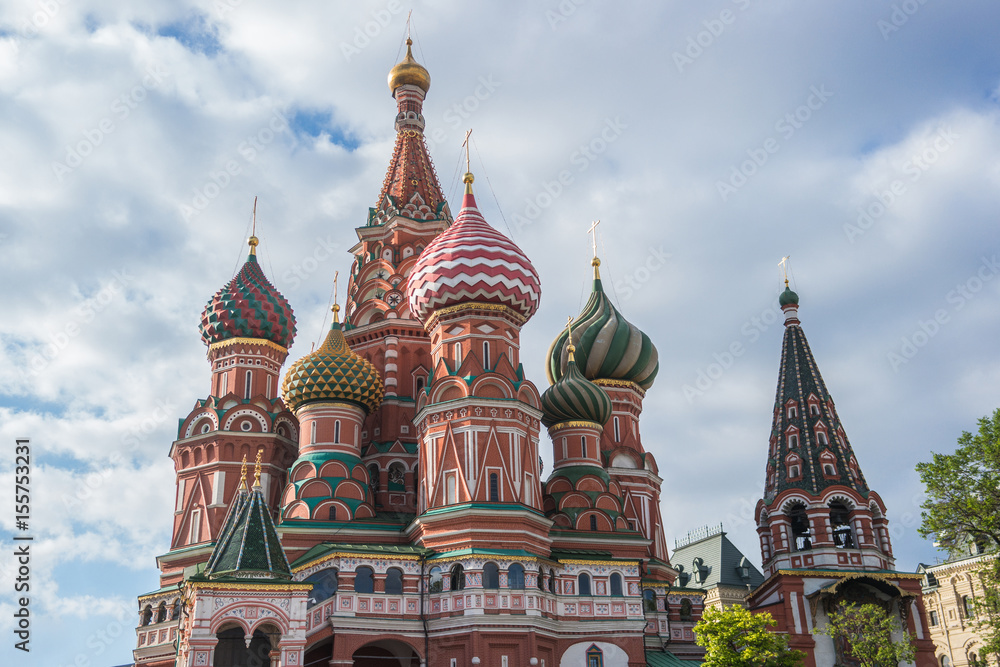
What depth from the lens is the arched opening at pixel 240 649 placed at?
2320 cm

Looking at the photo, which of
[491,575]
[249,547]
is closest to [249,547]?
[249,547]

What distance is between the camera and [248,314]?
120 ft

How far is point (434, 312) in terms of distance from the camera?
32125 mm

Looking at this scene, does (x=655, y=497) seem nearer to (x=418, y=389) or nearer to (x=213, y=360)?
(x=418, y=389)

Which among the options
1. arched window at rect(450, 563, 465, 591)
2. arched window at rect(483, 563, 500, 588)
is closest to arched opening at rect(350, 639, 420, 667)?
arched window at rect(450, 563, 465, 591)

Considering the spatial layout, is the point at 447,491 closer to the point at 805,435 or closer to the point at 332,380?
the point at 332,380

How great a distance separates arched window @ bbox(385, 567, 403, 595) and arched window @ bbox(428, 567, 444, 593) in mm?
807

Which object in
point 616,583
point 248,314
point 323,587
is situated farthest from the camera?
point 248,314

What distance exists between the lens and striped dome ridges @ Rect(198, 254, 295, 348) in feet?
120

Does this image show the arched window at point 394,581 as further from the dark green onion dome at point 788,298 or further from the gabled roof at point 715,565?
the gabled roof at point 715,565

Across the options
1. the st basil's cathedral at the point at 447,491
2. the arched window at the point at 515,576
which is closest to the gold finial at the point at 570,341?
the st basil's cathedral at the point at 447,491

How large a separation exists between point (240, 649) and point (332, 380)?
1065 centimetres

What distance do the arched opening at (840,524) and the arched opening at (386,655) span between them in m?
14.9

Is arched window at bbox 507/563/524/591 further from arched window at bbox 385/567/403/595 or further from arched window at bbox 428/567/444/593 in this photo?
arched window at bbox 385/567/403/595
